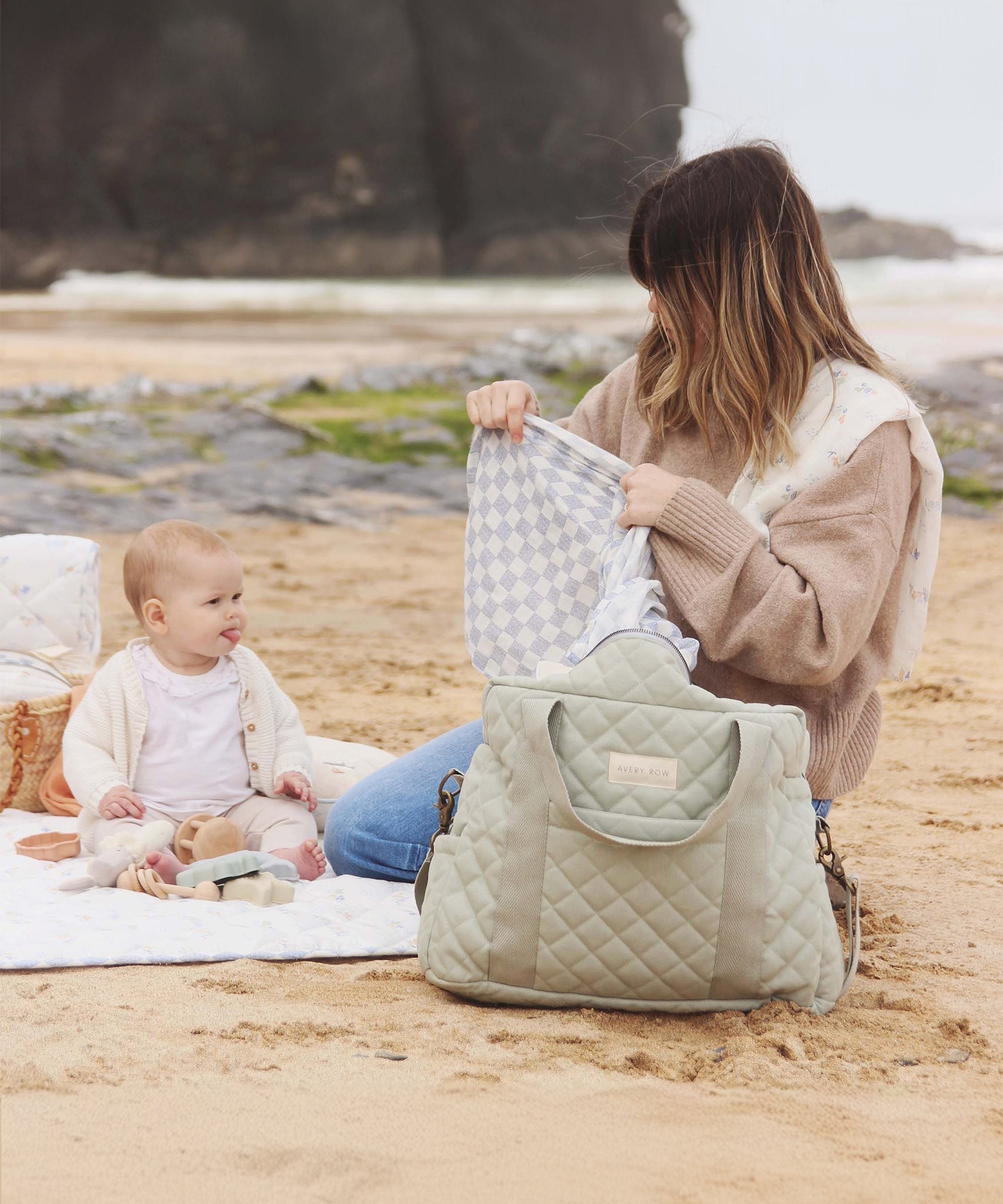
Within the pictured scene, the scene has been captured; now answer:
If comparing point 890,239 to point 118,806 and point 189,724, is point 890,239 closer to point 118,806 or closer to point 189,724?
point 189,724

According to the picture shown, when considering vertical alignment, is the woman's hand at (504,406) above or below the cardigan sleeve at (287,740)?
above

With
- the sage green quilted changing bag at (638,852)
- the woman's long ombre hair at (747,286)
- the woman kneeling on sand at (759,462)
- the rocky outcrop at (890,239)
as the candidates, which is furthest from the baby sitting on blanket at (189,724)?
the rocky outcrop at (890,239)

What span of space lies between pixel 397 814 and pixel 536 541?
1.95 ft

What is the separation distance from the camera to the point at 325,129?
1577 centimetres

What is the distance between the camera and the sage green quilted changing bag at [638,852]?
1.89 metres

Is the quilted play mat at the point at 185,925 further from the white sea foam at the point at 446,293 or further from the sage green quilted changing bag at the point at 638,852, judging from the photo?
the white sea foam at the point at 446,293

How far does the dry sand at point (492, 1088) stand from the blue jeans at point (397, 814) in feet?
1.27

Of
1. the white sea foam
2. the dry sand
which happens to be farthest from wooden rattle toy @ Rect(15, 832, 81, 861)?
the white sea foam

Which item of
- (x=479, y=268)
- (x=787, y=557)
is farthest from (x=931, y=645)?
(x=479, y=268)

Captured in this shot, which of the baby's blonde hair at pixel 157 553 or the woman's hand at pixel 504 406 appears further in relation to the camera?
the baby's blonde hair at pixel 157 553

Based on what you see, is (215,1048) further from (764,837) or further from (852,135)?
(852,135)

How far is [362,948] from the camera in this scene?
2.26 metres

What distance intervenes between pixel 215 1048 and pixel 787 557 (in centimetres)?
116

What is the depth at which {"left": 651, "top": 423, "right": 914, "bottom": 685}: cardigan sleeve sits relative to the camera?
2.11 meters
